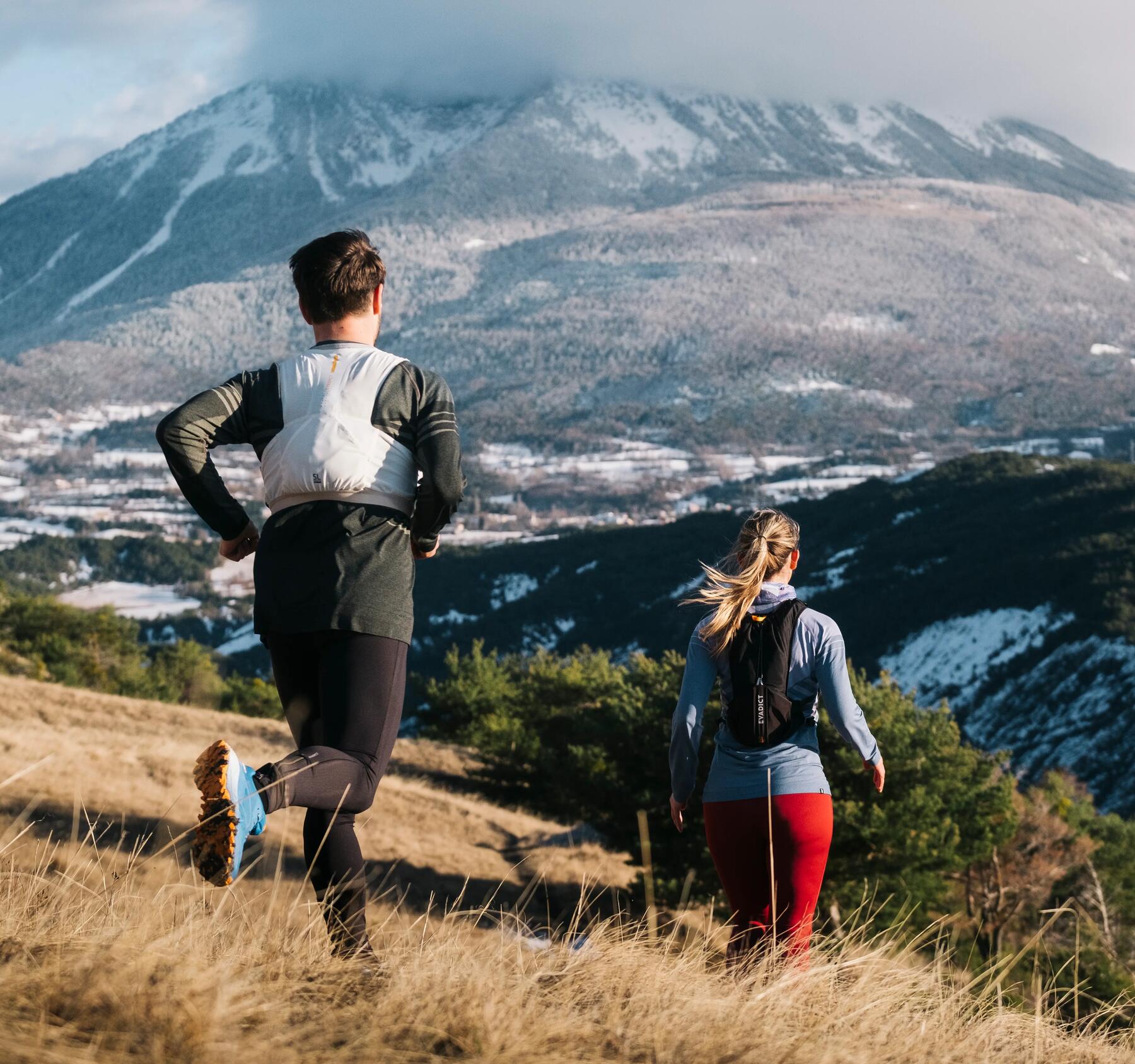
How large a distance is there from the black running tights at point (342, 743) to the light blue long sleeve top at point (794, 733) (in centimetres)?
96

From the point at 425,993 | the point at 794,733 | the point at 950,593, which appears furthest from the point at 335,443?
the point at 950,593

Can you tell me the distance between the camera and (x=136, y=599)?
173 m

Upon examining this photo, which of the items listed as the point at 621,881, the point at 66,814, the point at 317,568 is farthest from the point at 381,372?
the point at 621,881

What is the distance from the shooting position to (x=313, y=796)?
3.37 m

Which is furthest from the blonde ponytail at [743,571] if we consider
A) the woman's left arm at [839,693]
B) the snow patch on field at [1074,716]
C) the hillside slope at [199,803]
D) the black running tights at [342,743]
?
the snow patch on field at [1074,716]

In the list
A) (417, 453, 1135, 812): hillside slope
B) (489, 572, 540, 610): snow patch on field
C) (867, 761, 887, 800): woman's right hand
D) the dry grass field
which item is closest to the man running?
the dry grass field

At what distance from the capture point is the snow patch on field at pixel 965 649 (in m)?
106

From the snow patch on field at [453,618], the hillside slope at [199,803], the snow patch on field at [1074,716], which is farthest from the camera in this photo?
the snow patch on field at [453,618]

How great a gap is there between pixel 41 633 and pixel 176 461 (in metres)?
56.1

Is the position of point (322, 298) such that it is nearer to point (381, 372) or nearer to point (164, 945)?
point (381, 372)

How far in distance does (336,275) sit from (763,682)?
1.76 meters

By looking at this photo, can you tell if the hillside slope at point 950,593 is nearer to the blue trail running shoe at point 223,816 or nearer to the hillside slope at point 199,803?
the hillside slope at point 199,803

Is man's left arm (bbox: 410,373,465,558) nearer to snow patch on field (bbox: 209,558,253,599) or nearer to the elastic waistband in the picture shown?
the elastic waistband

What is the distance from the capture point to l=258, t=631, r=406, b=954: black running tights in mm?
3441
